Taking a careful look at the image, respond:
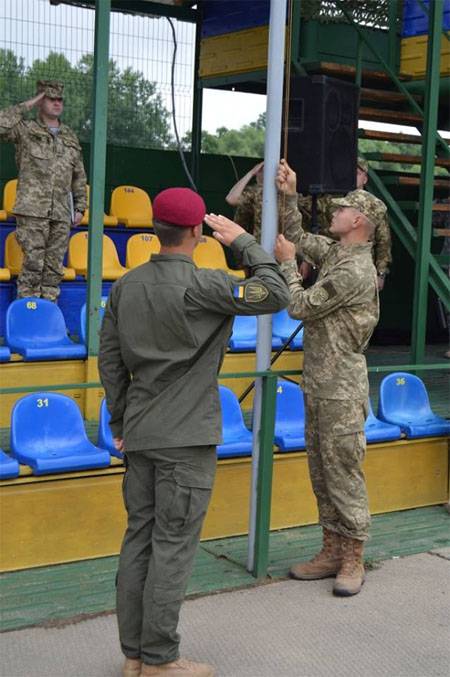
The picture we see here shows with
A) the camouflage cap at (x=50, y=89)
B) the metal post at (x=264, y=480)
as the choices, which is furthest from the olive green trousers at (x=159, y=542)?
the camouflage cap at (x=50, y=89)

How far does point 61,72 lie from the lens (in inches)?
405

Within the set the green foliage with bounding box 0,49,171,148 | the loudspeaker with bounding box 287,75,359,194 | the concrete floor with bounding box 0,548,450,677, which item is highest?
the green foliage with bounding box 0,49,171,148

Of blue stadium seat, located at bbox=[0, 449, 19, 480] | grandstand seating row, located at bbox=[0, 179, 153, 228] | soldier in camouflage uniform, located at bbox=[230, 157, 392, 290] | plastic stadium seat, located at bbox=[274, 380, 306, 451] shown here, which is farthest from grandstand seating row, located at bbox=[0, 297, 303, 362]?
grandstand seating row, located at bbox=[0, 179, 153, 228]

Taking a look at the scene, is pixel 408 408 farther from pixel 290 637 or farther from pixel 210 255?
pixel 210 255

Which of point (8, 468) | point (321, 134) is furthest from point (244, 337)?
point (8, 468)

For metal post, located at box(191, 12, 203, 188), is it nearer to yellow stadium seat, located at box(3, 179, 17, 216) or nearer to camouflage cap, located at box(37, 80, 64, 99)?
yellow stadium seat, located at box(3, 179, 17, 216)

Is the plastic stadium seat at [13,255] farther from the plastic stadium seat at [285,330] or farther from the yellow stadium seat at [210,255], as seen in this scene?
the plastic stadium seat at [285,330]

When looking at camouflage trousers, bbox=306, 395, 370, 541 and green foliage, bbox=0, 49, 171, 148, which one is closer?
camouflage trousers, bbox=306, 395, 370, 541

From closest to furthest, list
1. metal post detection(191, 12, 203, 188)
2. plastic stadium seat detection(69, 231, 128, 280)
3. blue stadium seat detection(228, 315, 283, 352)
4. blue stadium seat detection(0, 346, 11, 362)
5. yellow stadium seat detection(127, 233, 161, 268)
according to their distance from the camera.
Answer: blue stadium seat detection(0, 346, 11, 362) → blue stadium seat detection(228, 315, 283, 352) → plastic stadium seat detection(69, 231, 128, 280) → yellow stadium seat detection(127, 233, 161, 268) → metal post detection(191, 12, 203, 188)

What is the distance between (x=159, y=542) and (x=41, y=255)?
13.9 ft

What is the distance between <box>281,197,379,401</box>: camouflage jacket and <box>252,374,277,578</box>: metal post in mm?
203

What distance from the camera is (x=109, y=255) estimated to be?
8.06m

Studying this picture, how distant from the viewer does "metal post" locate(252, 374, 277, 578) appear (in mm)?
4641

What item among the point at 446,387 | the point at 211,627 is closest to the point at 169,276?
the point at 211,627
